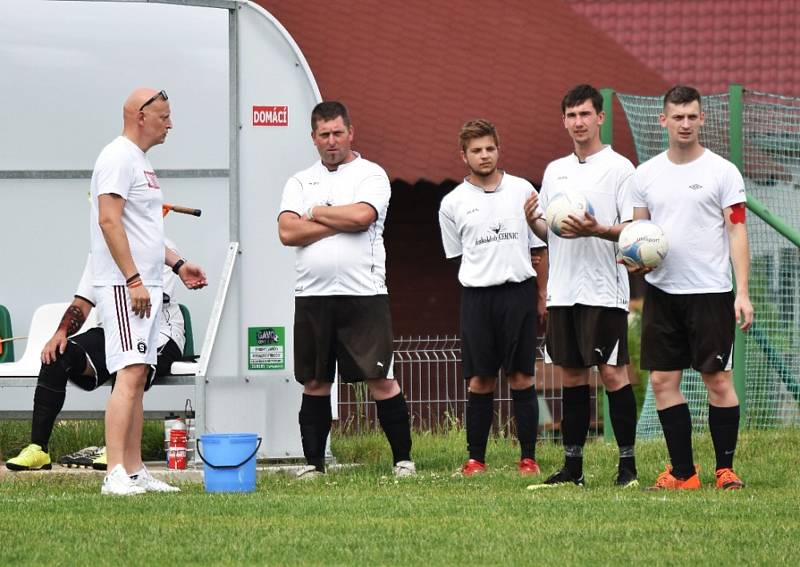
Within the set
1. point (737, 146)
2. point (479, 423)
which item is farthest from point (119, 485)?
point (737, 146)

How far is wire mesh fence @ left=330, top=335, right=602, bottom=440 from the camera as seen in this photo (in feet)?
40.3

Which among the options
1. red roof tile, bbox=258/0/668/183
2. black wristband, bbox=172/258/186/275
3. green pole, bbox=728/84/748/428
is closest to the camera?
black wristband, bbox=172/258/186/275

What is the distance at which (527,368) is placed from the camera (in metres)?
9.30

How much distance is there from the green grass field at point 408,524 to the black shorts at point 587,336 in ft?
2.27

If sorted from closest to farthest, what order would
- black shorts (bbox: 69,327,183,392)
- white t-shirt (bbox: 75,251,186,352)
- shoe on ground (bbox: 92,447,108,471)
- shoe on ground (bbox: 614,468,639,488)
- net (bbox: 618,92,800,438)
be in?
1. shoe on ground (bbox: 614,468,639,488)
2. black shorts (bbox: 69,327,183,392)
3. shoe on ground (bbox: 92,447,108,471)
4. white t-shirt (bbox: 75,251,186,352)
5. net (bbox: 618,92,800,438)

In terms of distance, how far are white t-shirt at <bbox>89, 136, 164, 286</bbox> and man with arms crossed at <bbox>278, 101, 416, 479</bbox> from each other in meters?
1.04

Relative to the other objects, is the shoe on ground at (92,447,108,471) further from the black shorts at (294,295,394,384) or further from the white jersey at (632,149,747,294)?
the white jersey at (632,149,747,294)

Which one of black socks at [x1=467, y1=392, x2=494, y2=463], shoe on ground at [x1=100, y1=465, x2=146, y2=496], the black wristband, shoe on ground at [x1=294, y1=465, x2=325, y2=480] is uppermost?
the black wristband

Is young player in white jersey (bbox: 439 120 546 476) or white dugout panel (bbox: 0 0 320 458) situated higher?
white dugout panel (bbox: 0 0 320 458)

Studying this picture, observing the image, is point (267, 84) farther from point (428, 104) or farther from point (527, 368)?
point (428, 104)

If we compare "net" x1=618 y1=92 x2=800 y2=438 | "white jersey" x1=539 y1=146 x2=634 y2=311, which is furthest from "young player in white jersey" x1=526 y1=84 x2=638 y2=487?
"net" x1=618 y1=92 x2=800 y2=438

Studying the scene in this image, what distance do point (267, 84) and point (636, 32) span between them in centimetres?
595

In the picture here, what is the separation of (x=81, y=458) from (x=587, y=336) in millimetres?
4018

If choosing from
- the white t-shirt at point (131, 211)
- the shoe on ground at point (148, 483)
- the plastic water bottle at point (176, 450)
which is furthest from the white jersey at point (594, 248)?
the plastic water bottle at point (176, 450)
